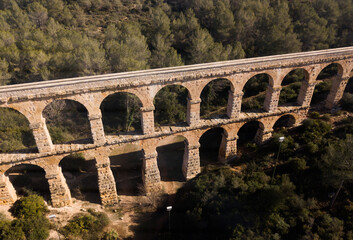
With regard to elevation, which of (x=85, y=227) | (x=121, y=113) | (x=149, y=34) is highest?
(x=149, y=34)

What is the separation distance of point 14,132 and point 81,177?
715 centimetres

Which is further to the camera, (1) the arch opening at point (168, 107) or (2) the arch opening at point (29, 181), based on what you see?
(1) the arch opening at point (168, 107)

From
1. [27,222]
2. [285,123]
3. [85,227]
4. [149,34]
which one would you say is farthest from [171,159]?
[149,34]

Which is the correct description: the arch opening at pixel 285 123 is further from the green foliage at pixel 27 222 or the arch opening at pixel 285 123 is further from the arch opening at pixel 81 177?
the green foliage at pixel 27 222

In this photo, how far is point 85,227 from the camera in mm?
16531

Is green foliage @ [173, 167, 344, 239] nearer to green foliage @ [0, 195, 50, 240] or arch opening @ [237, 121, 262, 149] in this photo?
arch opening @ [237, 121, 262, 149]

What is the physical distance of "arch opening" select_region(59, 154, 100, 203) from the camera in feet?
63.6

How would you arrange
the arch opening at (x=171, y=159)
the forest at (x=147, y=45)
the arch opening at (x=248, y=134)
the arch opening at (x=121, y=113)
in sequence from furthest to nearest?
1. the arch opening at (x=121, y=113)
2. the forest at (x=147, y=45)
3. the arch opening at (x=248, y=134)
4. the arch opening at (x=171, y=159)

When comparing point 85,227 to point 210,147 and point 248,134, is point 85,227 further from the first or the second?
point 248,134

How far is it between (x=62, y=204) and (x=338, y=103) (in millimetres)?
24210

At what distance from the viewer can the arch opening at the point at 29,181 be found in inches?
727

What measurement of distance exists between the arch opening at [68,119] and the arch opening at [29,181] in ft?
12.9

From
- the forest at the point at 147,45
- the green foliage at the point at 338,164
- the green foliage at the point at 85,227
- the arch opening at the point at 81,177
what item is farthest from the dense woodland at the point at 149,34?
the green foliage at the point at 338,164

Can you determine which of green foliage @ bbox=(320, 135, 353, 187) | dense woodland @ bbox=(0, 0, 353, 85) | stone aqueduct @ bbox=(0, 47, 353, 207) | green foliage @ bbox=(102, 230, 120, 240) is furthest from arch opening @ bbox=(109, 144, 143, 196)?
green foliage @ bbox=(320, 135, 353, 187)
